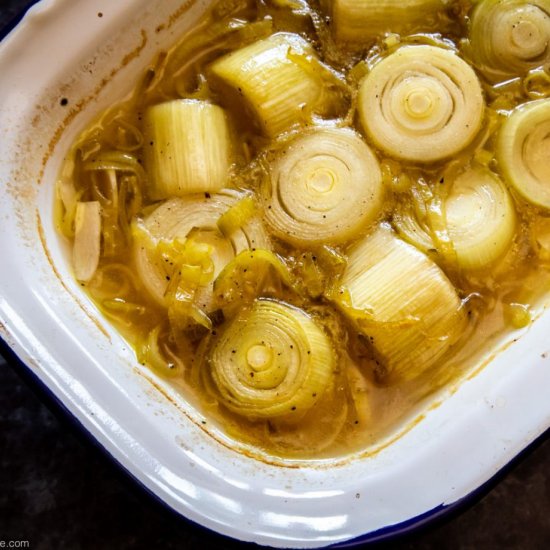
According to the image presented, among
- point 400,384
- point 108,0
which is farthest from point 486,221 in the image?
point 108,0

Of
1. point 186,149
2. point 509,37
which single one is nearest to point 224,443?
point 186,149

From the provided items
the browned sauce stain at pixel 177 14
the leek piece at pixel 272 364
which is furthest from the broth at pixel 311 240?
the browned sauce stain at pixel 177 14

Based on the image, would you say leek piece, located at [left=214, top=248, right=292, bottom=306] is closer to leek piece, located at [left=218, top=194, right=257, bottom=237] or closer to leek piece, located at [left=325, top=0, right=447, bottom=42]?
leek piece, located at [left=218, top=194, right=257, bottom=237]

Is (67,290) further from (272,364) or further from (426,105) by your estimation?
(426,105)

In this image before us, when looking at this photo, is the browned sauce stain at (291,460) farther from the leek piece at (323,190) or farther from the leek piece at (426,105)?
the leek piece at (426,105)

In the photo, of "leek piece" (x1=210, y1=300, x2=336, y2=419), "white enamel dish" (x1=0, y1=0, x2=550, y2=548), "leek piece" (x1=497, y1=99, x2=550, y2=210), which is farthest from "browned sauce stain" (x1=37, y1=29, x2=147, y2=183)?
"leek piece" (x1=497, y1=99, x2=550, y2=210)
